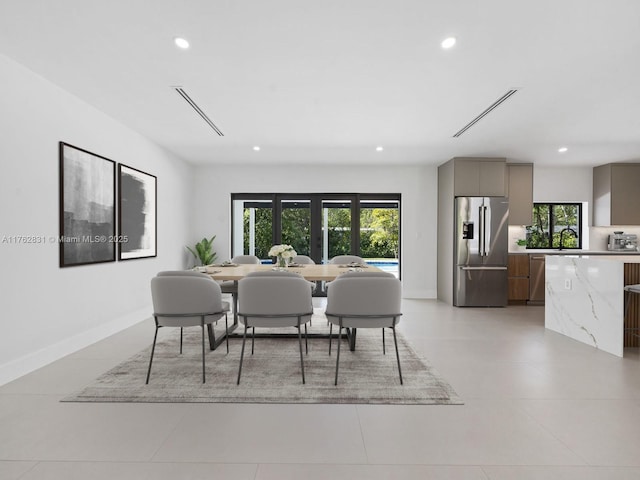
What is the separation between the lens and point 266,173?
6906 mm

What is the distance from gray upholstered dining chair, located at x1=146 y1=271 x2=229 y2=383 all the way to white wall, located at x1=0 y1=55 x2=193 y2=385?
1.15 meters

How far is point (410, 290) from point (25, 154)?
605 cm

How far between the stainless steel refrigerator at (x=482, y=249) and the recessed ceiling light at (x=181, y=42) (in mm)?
4832

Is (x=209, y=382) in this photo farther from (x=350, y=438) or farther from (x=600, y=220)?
(x=600, y=220)

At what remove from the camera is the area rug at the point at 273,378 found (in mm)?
2531

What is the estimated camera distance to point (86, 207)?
12.3 ft

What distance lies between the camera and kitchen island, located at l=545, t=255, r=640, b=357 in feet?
11.7

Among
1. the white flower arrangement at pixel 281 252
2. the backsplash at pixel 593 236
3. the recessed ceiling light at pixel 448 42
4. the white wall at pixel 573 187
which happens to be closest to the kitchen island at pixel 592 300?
the backsplash at pixel 593 236

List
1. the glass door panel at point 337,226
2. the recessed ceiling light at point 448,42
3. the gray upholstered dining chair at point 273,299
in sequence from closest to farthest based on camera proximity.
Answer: the recessed ceiling light at point 448,42 → the gray upholstered dining chair at point 273,299 → the glass door panel at point 337,226

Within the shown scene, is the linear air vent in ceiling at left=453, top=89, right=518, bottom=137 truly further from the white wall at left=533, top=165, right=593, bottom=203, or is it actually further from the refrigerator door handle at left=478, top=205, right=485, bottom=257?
the white wall at left=533, top=165, right=593, bottom=203

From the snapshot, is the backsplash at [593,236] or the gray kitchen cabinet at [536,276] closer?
the gray kitchen cabinet at [536,276]

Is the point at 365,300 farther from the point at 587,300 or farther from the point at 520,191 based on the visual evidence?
the point at 520,191

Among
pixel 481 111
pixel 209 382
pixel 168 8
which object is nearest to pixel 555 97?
pixel 481 111

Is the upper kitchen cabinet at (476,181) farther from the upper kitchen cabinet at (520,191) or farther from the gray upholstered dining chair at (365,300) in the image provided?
the gray upholstered dining chair at (365,300)
